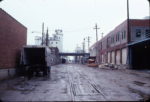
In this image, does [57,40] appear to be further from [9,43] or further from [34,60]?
[9,43]

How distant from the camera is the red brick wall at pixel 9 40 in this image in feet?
65.3

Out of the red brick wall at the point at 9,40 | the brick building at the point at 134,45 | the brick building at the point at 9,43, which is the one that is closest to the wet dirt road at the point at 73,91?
the brick building at the point at 9,43

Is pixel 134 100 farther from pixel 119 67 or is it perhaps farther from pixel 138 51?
pixel 119 67

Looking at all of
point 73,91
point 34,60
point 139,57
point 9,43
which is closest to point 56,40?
point 139,57

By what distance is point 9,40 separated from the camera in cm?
2211

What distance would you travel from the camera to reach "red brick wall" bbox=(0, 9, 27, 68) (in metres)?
19.9

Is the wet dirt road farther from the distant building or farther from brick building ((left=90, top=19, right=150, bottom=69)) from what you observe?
the distant building

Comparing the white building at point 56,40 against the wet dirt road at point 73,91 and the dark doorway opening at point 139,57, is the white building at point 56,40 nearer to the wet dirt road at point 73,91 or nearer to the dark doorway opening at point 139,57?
the dark doorway opening at point 139,57

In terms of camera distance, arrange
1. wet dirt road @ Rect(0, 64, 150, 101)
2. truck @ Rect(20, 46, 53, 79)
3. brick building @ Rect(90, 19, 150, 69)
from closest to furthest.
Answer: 1. wet dirt road @ Rect(0, 64, 150, 101)
2. truck @ Rect(20, 46, 53, 79)
3. brick building @ Rect(90, 19, 150, 69)

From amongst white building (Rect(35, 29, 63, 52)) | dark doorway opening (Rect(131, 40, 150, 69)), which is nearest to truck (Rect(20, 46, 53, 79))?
dark doorway opening (Rect(131, 40, 150, 69))

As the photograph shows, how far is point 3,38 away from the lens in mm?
20156

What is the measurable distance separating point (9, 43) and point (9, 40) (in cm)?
30

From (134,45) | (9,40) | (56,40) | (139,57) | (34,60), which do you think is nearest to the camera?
(9,40)

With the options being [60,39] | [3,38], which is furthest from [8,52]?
[60,39]
